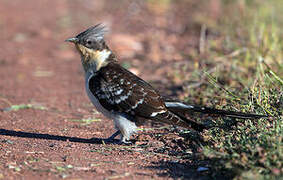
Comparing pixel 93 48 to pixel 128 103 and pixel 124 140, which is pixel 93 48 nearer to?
pixel 128 103

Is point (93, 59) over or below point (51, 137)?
over

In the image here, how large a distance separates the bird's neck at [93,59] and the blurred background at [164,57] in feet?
2.91

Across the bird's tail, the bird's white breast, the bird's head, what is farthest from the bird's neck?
the bird's tail

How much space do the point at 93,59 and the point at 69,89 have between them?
2.55 metres

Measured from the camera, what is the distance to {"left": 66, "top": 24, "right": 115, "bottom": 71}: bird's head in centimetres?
560

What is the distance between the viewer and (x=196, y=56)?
8.49 meters

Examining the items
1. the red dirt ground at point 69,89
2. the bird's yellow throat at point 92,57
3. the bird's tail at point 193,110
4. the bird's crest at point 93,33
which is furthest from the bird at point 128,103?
the bird's crest at point 93,33

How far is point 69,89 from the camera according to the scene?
801 cm

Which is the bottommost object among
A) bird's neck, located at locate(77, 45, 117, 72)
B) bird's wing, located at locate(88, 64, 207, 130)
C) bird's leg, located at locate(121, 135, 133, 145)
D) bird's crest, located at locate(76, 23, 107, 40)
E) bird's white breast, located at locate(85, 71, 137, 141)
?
bird's leg, located at locate(121, 135, 133, 145)

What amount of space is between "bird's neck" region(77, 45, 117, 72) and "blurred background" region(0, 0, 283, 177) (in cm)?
89

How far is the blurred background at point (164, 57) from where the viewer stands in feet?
17.2

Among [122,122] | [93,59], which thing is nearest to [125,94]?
[122,122]

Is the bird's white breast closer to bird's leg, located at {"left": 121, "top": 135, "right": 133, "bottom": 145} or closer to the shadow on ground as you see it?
bird's leg, located at {"left": 121, "top": 135, "right": 133, "bottom": 145}

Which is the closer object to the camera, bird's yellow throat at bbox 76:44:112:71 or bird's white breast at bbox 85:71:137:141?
bird's white breast at bbox 85:71:137:141
